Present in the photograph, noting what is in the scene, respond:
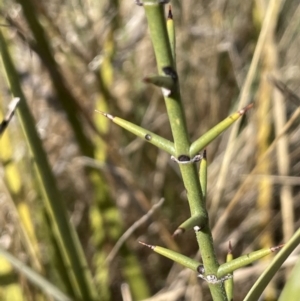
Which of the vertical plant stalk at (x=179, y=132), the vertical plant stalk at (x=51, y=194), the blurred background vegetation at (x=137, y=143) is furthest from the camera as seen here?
the blurred background vegetation at (x=137, y=143)

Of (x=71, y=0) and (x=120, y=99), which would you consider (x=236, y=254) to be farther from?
(x=71, y=0)

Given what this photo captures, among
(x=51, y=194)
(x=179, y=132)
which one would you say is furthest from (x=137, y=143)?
(x=179, y=132)

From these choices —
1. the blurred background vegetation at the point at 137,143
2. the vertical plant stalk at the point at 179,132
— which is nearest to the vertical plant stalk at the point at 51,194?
the blurred background vegetation at the point at 137,143

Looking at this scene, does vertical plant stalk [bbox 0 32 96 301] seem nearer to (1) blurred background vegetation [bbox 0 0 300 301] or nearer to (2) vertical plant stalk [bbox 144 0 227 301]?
(1) blurred background vegetation [bbox 0 0 300 301]

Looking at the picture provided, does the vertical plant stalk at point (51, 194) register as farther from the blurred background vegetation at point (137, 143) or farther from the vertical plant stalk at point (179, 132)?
the vertical plant stalk at point (179, 132)

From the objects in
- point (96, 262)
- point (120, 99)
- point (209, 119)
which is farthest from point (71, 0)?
point (96, 262)

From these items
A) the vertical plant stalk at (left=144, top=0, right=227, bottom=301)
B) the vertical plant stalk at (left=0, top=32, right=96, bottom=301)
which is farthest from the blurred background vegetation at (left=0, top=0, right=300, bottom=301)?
the vertical plant stalk at (left=144, top=0, right=227, bottom=301)

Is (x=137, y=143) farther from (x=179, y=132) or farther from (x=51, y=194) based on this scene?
(x=179, y=132)

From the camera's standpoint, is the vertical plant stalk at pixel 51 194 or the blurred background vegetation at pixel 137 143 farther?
the blurred background vegetation at pixel 137 143
